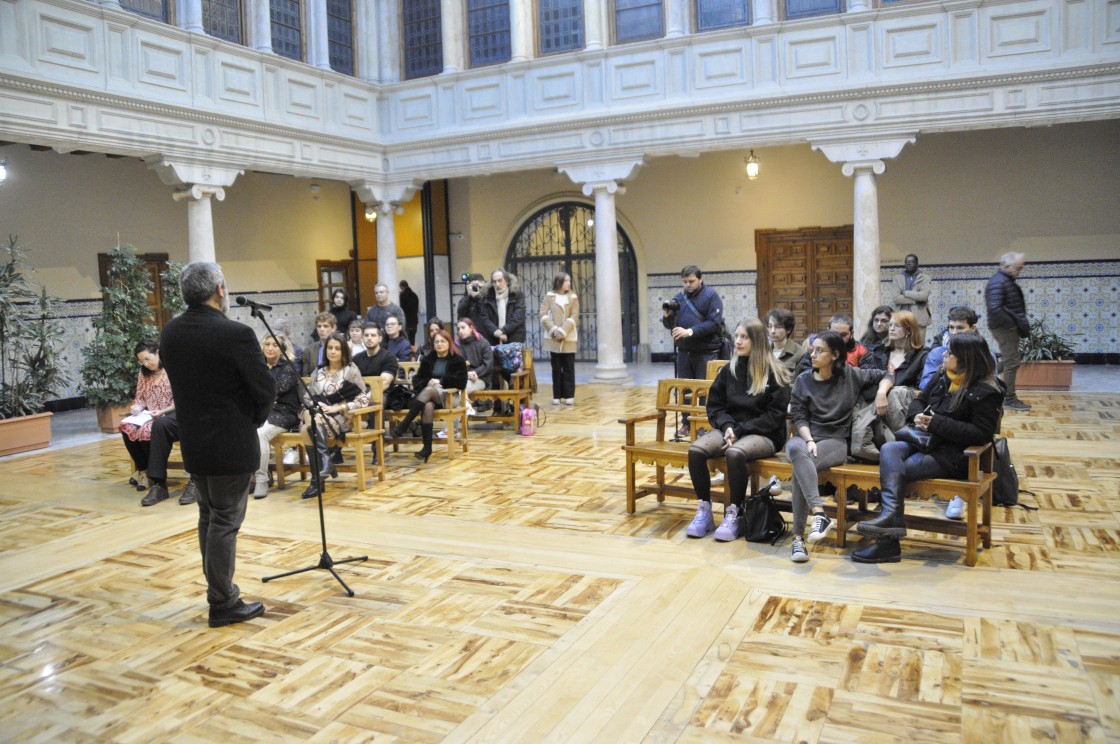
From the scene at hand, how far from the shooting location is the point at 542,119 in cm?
1338

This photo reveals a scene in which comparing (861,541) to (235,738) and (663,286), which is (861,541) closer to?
(235,738)

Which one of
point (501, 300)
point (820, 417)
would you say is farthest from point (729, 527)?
point (501, 300)

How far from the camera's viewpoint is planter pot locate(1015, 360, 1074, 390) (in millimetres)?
11070

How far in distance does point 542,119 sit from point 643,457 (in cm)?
834

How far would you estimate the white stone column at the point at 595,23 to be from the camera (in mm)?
13023

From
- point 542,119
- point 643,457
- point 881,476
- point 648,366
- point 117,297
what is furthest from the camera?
point 648,366

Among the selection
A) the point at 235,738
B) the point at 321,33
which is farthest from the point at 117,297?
the point at 235,738

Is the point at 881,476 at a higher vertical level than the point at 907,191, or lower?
lower

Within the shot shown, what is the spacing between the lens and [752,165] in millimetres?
14359

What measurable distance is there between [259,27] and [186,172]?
8.27 feet

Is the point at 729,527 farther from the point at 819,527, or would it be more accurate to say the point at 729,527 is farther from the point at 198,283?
the point at 198,283

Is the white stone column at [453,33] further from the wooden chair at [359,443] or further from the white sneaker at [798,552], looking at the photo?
the white sneaker at [798,552]

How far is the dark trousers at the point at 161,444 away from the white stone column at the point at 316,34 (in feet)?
25.9

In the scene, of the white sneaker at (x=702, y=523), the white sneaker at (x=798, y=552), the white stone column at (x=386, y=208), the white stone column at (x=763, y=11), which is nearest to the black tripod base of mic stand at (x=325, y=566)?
the white sneaker at (x=702, y=523)
